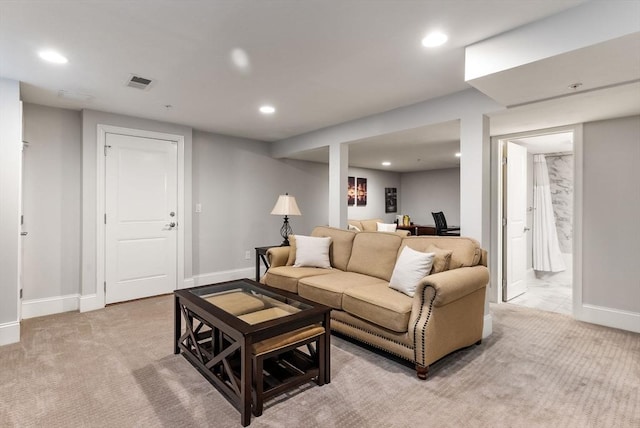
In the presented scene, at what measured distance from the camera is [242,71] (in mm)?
2691

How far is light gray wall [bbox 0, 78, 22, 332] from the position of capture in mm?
2807

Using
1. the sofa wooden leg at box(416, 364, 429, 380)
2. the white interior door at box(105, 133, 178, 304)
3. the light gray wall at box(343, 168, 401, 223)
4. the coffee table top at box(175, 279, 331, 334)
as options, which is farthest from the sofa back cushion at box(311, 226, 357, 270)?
the light gray wall at box(343, 168, 401, 223)

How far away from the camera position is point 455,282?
91.5 inches

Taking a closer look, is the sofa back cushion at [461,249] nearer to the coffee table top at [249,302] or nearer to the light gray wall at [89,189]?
the coffee table top at [249,302]

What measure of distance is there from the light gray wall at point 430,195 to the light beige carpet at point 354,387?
484 cm

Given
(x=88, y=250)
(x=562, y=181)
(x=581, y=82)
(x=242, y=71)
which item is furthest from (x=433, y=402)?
(x=562, y=181)

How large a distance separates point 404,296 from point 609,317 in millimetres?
2366

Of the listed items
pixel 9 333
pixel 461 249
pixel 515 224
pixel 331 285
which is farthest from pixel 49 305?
pixel 515 224

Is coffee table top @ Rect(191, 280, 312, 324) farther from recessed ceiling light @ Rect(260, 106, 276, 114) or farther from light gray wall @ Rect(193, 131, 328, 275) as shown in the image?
light gray wall @ Rect(193, 131, 328, 275)

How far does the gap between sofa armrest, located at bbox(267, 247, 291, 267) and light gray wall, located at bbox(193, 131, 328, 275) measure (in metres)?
1.51

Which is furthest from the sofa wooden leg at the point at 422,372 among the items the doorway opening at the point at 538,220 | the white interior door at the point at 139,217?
the white interior door at the point at 139,217

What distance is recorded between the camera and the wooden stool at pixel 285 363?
1836 millimetres

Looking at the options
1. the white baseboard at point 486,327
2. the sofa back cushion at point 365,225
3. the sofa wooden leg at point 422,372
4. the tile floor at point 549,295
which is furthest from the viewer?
the sofa back cushion at point 365,225

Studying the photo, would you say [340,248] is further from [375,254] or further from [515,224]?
[515,224]
